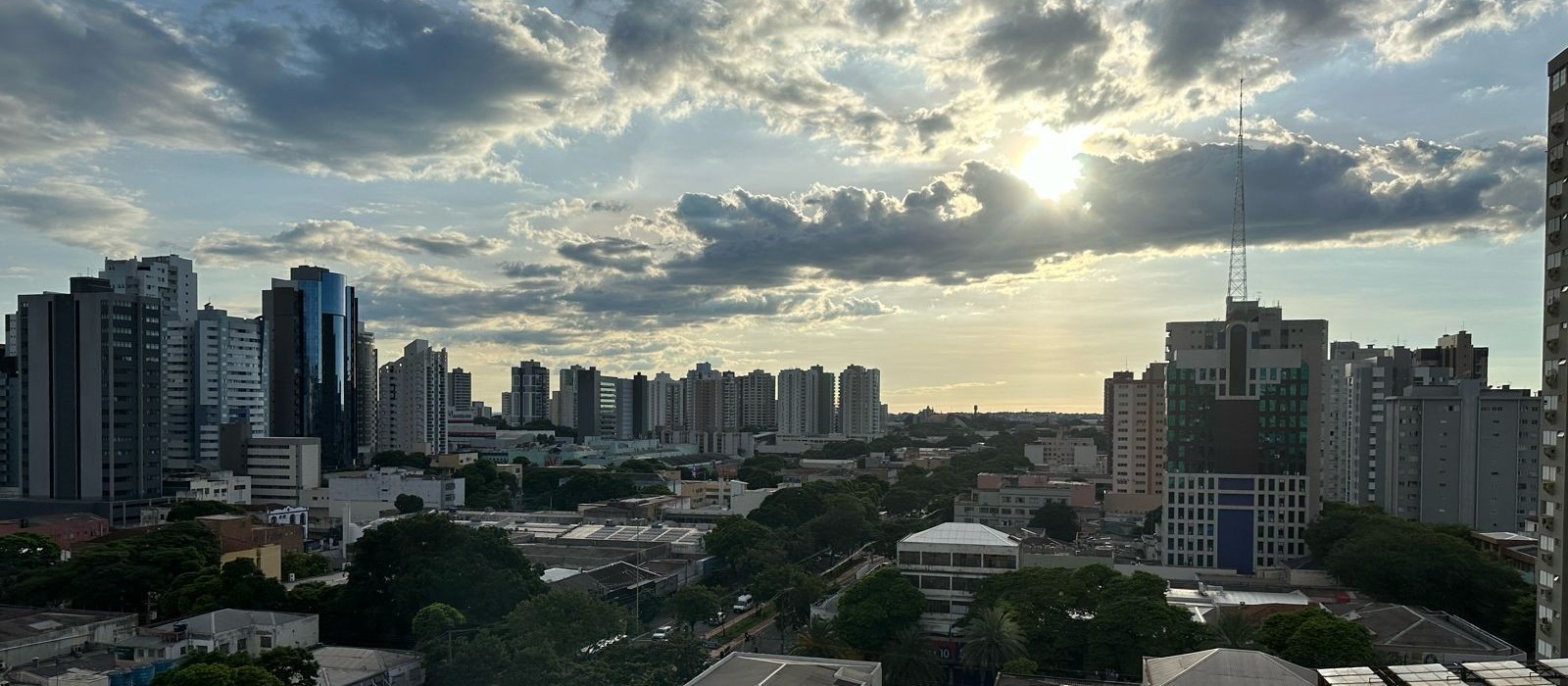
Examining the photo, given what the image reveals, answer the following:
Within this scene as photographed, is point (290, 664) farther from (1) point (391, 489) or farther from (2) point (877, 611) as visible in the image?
(1) point (391, 489)

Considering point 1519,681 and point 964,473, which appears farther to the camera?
point 964,473

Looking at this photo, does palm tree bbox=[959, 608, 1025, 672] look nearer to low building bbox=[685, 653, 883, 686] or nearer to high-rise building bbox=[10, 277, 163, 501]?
low building bbox=[685, 653, 883, 686]

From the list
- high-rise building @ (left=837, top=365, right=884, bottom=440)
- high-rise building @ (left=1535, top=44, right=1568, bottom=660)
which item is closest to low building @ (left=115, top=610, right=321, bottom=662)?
high-rise building @ (left=1535, top=44, right=1568, bottom=660)

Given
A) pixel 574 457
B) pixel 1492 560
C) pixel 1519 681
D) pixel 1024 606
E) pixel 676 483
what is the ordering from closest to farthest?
pixel 1519 681
pixel 1024 606
pixel 1492 560
pixel 676 483
pixel 574 457

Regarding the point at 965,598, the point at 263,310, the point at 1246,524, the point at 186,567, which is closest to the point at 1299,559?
the point at 1246,524


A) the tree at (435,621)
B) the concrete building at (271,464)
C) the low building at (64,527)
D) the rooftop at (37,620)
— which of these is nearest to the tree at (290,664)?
the tree at (435,621)

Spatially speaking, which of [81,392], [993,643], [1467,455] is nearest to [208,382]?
[81,392]

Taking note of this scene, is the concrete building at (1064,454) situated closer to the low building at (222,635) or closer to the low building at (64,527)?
the low building at (64,527)

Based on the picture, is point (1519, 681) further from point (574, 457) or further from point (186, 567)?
point (574, 457)
